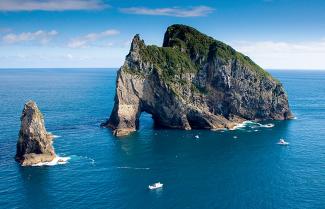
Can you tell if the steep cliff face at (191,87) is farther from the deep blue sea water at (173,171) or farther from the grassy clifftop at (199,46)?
the deep blue sea water at (173,171)

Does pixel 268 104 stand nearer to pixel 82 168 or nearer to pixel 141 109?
pixel 141 109

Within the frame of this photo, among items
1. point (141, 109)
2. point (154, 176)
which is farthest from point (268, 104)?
point (154, 176)

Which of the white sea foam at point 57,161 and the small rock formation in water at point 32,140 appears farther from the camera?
the small rock formation in water at point 32,140

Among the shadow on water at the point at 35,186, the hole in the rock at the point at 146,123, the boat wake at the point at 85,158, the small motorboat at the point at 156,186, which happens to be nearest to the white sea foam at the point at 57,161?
the boat wake at the point at 85,158

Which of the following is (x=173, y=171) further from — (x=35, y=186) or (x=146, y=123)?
(x=146, y=123)

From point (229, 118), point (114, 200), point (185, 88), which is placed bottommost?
point (114, 200)

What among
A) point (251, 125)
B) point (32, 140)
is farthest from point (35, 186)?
point (251, 125)
